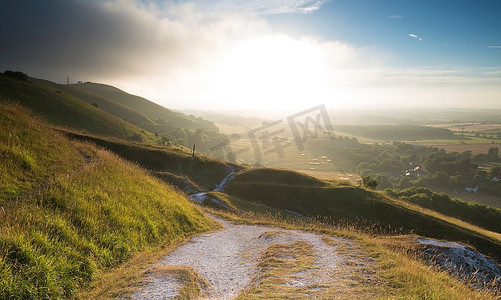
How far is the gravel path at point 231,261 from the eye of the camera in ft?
27.3

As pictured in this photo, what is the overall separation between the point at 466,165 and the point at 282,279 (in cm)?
16624

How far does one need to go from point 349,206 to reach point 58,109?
81700 millimetres

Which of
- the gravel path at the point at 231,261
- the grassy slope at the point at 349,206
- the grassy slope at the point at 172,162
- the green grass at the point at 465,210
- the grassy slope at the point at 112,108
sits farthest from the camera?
the grassy slope at the point at 112,108

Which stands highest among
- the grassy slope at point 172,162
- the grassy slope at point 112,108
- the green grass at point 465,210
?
the grassy slope at point 112,108

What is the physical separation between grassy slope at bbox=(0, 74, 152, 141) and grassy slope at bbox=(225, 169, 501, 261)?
163 ft

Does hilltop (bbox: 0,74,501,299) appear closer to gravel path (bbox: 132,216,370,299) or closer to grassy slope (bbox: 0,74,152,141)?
gravel path (bbox: 132,216,370,299)

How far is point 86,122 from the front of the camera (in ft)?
233

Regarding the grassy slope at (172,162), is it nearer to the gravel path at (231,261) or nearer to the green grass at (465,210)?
the gravel path at (231,261)

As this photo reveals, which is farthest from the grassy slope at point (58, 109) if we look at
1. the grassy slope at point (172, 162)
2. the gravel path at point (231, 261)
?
the gravel path at point (231, 261)

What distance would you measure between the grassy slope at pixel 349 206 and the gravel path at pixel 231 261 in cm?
1737

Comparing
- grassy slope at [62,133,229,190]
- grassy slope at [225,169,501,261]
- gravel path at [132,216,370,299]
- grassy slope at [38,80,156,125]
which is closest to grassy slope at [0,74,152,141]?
grassy slope at [62,133,229,190]

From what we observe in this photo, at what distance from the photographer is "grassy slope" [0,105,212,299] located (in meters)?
6.84

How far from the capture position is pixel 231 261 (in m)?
11.9

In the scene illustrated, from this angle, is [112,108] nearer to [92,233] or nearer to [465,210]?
[92,233]
